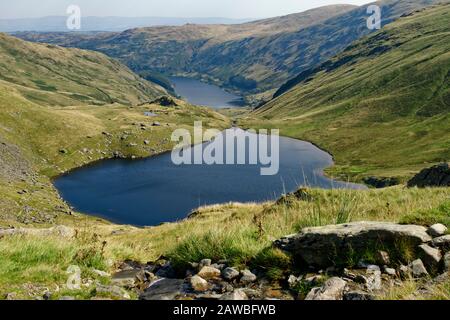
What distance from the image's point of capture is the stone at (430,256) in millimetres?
10289

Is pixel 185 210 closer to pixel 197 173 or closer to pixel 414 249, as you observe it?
pixel 197 173

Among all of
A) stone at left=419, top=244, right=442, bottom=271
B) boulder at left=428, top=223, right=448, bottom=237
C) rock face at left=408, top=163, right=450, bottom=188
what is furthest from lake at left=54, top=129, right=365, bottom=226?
stone at left=419, top=244, right=442, bottom=271

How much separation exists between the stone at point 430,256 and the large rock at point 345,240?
407 millimetres

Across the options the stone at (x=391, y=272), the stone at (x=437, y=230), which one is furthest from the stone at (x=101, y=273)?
the stone at (x=437, y=230)

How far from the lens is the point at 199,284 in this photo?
454 inches

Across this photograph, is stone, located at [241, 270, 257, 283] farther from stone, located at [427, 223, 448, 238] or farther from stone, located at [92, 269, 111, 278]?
stone, located at [427, 223, 448, 238]

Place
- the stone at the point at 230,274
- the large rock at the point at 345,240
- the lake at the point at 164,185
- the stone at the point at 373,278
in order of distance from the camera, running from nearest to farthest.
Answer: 1. the stone at the point at 373,278
2. the large rock at the point at 345,240
3. the stone at the point at 230,274
4. the lake at the point at 164,185

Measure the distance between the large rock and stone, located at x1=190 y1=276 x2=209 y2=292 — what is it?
2.45m

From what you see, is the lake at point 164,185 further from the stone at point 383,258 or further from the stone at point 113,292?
the stone at point 113,292

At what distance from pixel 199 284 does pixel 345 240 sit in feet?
13.3

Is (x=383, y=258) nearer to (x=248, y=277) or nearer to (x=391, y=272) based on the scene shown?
(x=391, y=272)

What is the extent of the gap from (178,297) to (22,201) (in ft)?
365

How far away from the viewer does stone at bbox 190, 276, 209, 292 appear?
1136 cm
